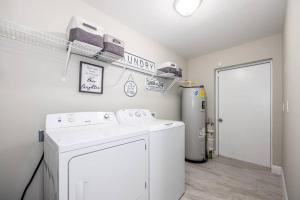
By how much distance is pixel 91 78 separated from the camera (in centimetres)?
165

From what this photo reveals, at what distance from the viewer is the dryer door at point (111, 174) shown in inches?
33.4

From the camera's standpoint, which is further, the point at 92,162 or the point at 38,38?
the point at 38,38

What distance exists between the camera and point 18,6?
119 cm

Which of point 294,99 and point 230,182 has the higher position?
point 294,99

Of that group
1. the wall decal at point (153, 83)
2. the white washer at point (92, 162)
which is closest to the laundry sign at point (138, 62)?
the wall decal at point (153, 83)

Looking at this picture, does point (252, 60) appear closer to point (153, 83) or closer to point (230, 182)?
point (153, 83)

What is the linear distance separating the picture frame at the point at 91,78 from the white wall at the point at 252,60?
8.34ft

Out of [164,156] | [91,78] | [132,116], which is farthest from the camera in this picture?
[132,116]

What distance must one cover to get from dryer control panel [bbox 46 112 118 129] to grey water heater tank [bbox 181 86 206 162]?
1798mm

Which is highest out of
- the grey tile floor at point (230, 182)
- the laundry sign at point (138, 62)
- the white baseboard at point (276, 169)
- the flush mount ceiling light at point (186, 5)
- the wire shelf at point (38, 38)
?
the flush mount ceiling light at point (186, 5)

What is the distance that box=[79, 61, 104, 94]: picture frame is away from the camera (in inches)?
62.1

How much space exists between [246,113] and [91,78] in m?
3.05

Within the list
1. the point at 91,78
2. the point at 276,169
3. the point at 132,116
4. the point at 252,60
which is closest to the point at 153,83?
the point at 132,116

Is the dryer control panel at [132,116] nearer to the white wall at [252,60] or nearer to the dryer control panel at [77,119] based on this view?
the dryer control panel at [77,119]
